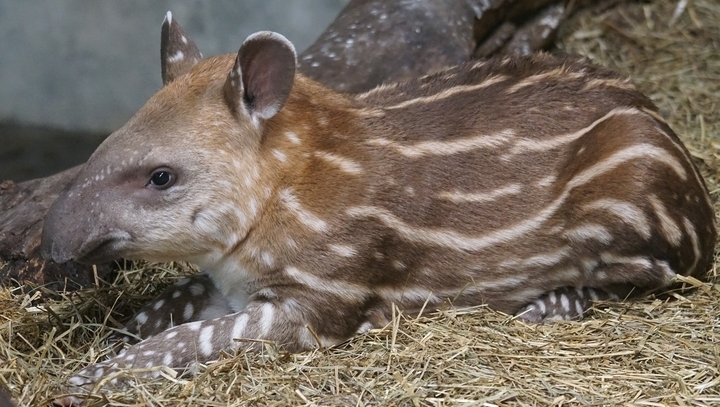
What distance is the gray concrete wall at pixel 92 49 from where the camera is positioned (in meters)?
7.43

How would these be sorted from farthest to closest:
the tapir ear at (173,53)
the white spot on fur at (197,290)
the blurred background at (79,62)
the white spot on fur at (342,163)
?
the blurred background at (79,62) < the white spot on fur at (197,290) < the tapir ear at (173,53) < the white spot on fur at (342,163)

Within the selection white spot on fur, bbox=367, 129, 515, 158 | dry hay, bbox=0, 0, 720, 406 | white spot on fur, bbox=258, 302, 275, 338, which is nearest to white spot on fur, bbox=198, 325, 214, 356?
dry hay, bbox=0, 0, 720, 406

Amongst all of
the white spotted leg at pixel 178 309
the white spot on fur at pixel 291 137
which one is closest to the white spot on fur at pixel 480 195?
the white spot on fur at pixel 291 137

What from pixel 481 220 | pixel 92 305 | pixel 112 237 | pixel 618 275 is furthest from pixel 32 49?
pixel 618 275

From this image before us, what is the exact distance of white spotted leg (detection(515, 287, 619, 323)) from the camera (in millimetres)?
4602

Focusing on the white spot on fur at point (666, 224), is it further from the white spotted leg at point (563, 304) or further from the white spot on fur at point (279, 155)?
the white spot on fur at point (279, 155)

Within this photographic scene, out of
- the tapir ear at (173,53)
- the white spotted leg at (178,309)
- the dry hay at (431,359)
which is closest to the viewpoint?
the dry hay at (431,359)

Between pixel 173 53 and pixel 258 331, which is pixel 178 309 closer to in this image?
pixel 258 331

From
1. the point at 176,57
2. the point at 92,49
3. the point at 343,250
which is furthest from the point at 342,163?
the point at 92,49

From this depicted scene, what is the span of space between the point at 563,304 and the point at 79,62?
183 inches

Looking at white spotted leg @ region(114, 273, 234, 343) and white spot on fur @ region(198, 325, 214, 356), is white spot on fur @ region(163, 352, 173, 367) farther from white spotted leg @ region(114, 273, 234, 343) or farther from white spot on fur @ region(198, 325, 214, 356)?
white spotted leg @ region(114, 273, 234, 343)

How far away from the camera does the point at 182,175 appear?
4.02m

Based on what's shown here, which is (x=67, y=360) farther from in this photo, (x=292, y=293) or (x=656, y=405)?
(x=656, y=405)

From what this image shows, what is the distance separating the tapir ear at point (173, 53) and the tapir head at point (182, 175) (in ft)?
1.02
